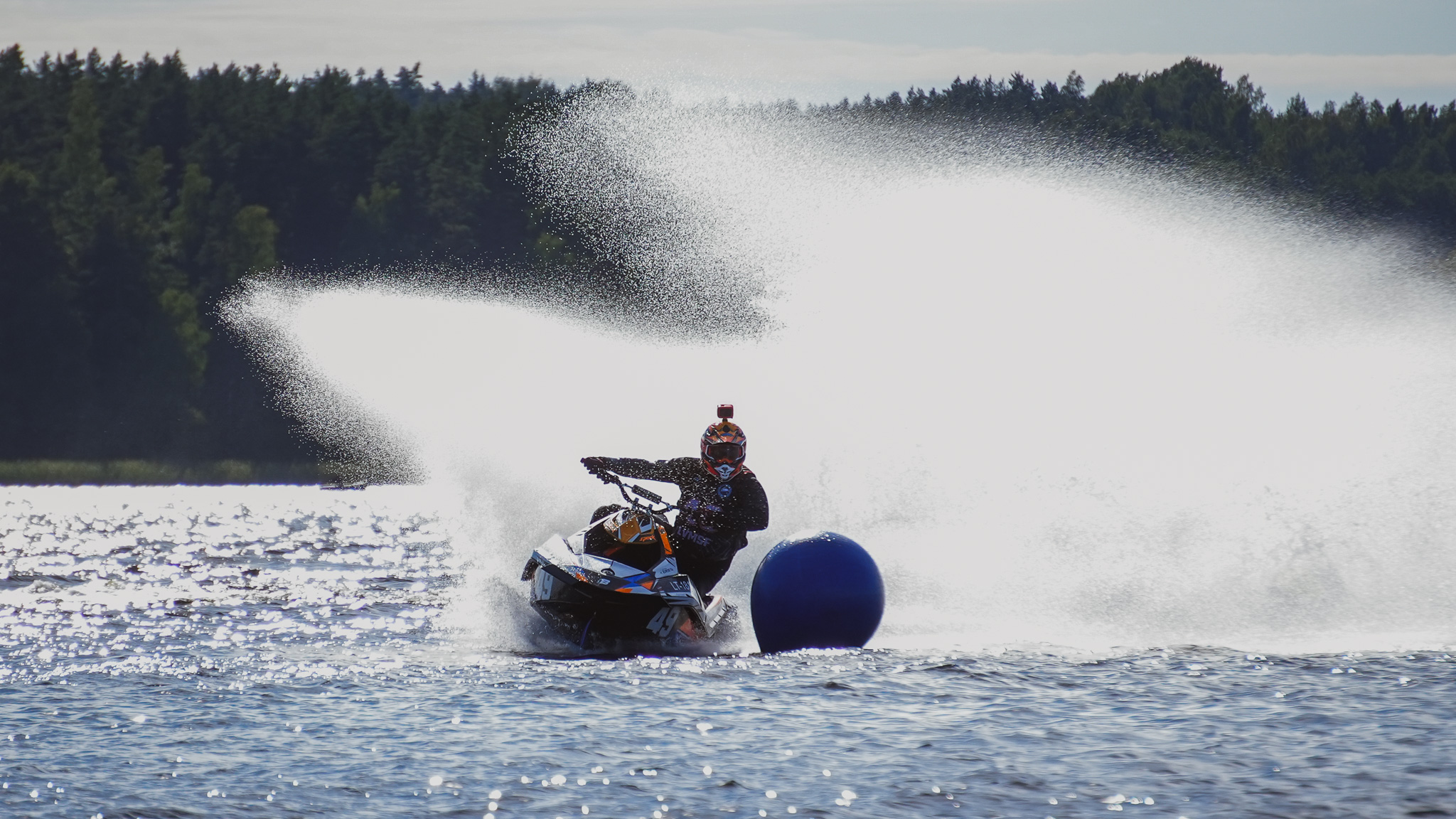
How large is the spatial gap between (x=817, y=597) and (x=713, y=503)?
1.87 m

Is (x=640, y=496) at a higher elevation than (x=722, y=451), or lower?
lower

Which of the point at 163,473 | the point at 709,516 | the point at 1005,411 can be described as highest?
the point at 1005,411

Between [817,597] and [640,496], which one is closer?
[817,597]

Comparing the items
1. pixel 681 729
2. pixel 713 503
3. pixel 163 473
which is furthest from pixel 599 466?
pixel 163 473

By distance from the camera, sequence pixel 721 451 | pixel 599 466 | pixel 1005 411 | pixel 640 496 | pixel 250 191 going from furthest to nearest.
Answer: pixel 250 191 → pixel 1005 411 → pixel 640 496 → pixel 599 466 → pixel 721 451

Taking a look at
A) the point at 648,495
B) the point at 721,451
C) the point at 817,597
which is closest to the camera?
the point at 817,597

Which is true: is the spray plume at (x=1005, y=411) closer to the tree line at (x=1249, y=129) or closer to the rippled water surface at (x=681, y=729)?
the rippled water surface at (x=681, y=729)

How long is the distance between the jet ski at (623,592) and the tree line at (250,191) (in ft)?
196

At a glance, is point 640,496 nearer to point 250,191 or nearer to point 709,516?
point 709,516

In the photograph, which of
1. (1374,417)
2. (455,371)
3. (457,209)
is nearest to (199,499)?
(455,371)

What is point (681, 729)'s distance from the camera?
10.6m

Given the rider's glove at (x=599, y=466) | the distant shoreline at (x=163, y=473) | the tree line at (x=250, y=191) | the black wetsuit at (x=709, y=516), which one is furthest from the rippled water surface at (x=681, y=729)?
the tree line at (x=250, y=191)

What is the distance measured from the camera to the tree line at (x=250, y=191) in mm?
76062

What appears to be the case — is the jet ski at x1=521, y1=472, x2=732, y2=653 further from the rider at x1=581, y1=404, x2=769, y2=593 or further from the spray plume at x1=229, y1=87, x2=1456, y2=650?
the spray plume at x1=229, y1=87, x2=1456, y2=650
